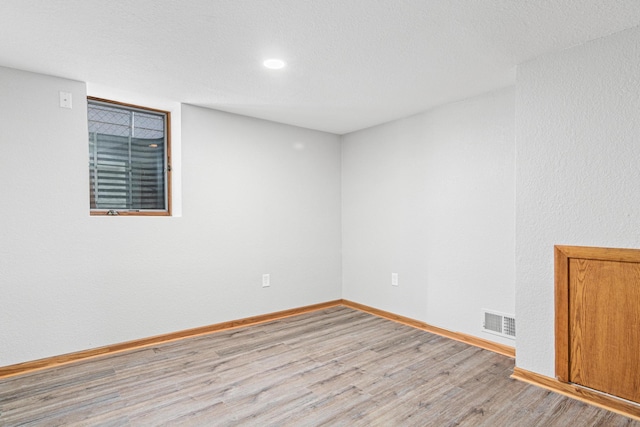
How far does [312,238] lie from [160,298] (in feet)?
5.81

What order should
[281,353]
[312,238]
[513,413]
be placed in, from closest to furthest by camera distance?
[513,413]
[281,353]
[312,238]

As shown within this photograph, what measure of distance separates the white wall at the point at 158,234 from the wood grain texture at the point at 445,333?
594 mm

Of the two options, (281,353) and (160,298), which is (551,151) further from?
(160,298)

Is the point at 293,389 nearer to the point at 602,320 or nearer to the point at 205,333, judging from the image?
the point at 205,333

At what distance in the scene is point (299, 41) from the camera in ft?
6.65

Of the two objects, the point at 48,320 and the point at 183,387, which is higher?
the point at 48,320

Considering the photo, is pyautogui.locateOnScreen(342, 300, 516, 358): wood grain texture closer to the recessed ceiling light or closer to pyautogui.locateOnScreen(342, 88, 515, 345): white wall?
pyautogui.locateOnScreen(342, 88, 515, 345): white wall

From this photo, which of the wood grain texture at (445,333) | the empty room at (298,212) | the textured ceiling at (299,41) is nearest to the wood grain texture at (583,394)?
the empty room at (298,212)

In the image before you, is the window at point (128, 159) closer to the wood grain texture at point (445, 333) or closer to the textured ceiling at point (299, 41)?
the textured ceiling at point (299, 41)

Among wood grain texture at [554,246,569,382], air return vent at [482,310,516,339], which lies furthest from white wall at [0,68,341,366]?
wood grain texture at [554,246,569,382]

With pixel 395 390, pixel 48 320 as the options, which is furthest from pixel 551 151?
pixel 48 320

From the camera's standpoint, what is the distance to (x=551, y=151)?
2.22 metres

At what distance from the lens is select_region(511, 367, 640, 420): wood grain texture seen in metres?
1.93

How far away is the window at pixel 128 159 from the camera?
2.96 metres
